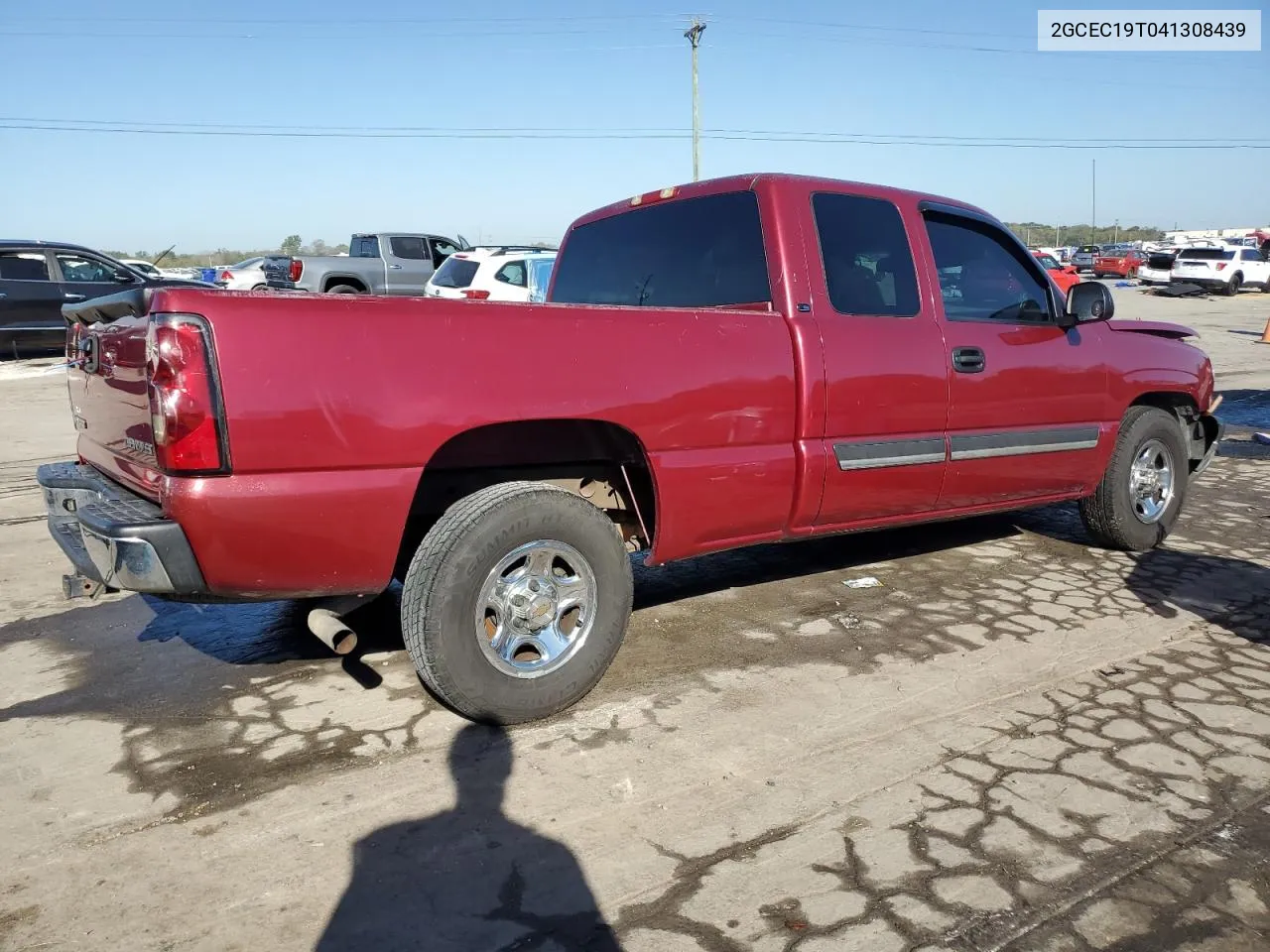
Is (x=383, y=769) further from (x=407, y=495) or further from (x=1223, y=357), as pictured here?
(x=1223, y=357)

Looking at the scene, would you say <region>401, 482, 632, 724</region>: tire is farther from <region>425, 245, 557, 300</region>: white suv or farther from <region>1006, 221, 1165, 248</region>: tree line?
<region>1006, 221, 1165, 248</region>: tree line

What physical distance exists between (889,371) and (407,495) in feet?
6.92

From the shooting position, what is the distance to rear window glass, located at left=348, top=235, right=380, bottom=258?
2091 centimetres

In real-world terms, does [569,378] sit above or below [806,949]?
above

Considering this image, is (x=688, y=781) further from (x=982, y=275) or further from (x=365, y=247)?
(x=365, y=247)

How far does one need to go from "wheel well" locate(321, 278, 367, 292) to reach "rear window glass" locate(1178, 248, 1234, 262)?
90.1 feet

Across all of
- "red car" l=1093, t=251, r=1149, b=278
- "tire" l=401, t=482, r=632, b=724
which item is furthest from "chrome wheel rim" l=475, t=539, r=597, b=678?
"red car" l=1093, t=251, r=1149, b=278

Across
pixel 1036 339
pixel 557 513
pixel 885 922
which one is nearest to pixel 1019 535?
pixel 1036 339

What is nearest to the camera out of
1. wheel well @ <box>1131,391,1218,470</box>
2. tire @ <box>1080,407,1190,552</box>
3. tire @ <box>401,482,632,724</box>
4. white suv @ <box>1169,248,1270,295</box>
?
tire @ <box>401,482,632,724</box>

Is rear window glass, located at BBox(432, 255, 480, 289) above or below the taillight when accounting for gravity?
above

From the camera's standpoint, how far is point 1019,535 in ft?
19.5

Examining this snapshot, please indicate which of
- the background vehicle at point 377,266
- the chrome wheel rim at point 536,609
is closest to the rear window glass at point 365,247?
the background vehicle at point 377,266

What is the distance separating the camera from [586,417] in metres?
3.29

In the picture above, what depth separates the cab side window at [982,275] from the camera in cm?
453
